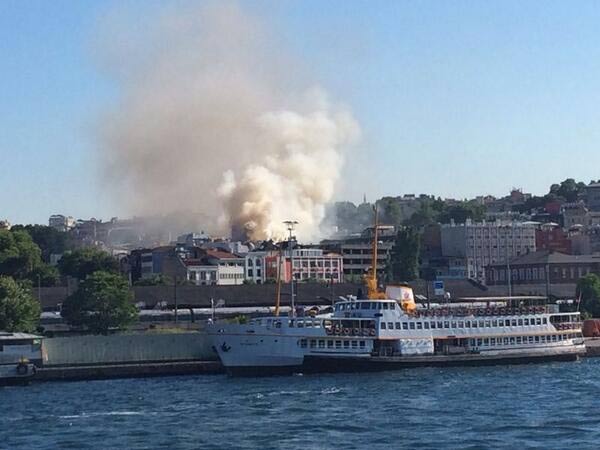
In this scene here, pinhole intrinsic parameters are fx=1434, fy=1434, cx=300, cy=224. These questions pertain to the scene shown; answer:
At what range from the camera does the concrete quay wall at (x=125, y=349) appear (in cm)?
6438

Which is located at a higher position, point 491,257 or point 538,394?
point 491,257

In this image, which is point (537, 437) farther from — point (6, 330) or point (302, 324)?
point (6, 330)

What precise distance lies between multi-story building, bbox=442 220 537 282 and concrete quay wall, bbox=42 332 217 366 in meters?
77.8

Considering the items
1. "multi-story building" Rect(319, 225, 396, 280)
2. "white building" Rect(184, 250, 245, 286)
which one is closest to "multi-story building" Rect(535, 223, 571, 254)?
"multi-story building" Rect(319, 225, 396, 280)

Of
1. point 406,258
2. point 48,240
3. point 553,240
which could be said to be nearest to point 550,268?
point 406,258

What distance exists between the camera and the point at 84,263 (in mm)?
110250

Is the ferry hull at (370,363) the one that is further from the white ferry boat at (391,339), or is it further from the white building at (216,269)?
the white building at (216,269)

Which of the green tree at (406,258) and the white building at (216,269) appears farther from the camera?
the white building at (216,269)

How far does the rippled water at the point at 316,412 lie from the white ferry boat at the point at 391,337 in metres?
1.84

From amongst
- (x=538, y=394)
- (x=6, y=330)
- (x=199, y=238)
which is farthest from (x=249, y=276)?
(x=538, y=394)

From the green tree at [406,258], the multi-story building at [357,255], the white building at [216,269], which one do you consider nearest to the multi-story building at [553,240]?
the multi-story building at [357,255]

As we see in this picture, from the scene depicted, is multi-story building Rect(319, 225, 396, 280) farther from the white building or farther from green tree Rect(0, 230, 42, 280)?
green tree Rect(0, 230, 42, 280)

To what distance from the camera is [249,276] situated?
128375 millimetres

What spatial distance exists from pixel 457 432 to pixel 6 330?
125ft
